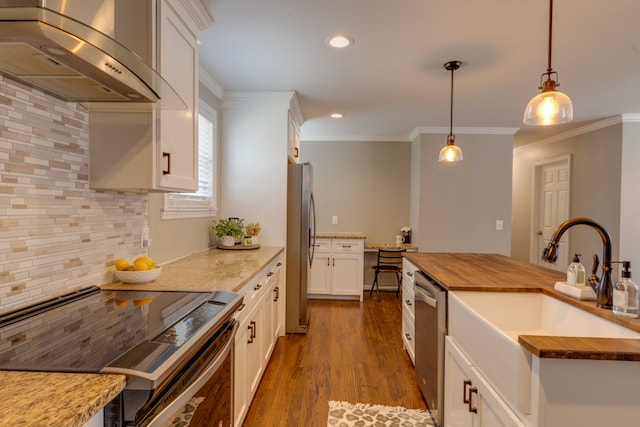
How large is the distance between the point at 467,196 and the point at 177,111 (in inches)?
161

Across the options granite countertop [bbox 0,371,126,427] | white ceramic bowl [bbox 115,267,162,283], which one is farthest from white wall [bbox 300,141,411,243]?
granite countertop [bbox 0,371,126,427]

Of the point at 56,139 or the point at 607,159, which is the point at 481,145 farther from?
the point at 56,139

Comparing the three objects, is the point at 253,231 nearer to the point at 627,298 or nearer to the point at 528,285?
the point at 528,285

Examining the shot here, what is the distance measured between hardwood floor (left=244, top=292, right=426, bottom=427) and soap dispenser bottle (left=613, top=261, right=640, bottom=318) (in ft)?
4.70

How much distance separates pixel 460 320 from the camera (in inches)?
62.7

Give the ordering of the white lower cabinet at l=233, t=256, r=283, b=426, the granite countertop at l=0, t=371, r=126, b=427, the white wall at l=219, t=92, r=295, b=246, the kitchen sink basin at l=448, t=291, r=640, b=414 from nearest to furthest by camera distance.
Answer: the granite countertop at l=0, t=371, r=126, b=427
the kitchen sink basin at l=448, t=291, r=640, b=414
the white lower cabinet at l=233, t=256, r=283, b=426
the white wall at l=219, t=92, r=295, b=246

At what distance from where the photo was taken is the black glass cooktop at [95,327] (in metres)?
0.86

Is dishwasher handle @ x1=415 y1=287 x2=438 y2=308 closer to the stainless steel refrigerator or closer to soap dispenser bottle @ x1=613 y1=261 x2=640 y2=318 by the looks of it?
soap dispenser bottle @ x1=613 y1=261 x2=640 y2=318

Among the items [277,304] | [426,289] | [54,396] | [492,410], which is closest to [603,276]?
[492,410]

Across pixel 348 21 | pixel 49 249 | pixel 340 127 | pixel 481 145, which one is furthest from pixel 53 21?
pixel 481 145

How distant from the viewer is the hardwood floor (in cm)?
215

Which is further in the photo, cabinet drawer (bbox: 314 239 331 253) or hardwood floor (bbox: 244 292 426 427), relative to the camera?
cabinet drawer (bbox: 314 239 331 253)

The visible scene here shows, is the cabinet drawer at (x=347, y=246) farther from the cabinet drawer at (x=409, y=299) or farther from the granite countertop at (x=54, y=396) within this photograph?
the granite countertop at (x=54, y=396)

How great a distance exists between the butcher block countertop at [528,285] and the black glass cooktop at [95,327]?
109 centimetres
